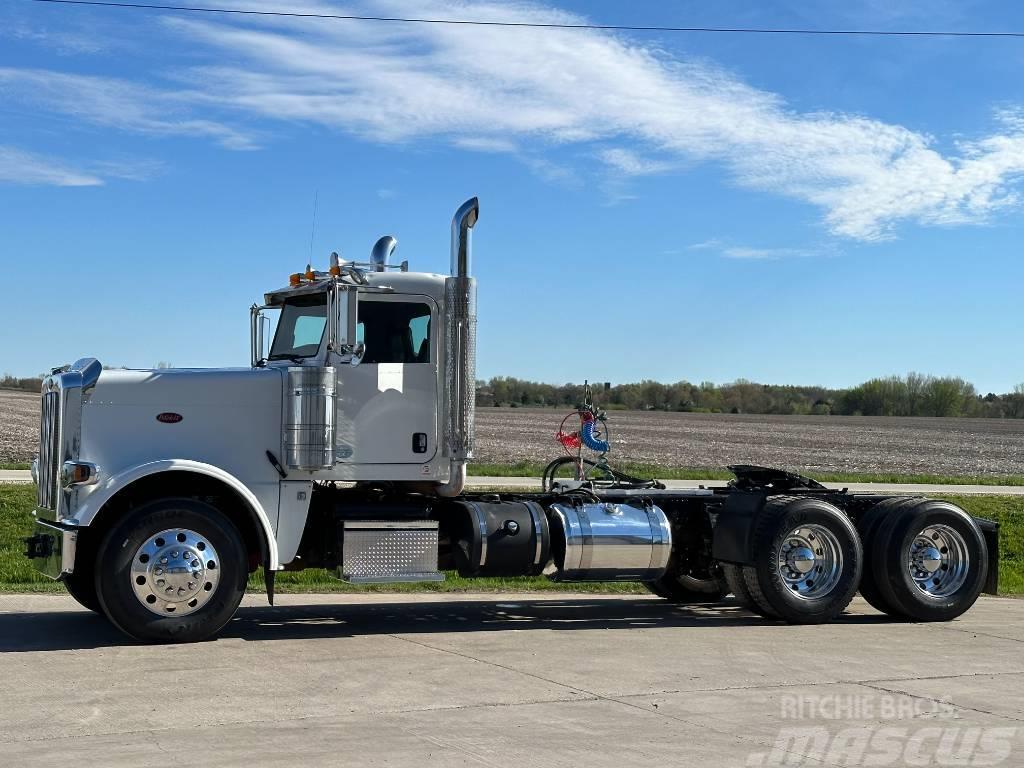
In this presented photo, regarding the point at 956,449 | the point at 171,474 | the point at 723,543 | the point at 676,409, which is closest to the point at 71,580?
the point at 171,474

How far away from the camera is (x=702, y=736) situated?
7.11m

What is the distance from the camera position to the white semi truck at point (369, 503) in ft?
32.6

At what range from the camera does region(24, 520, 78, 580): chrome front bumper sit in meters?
9.78

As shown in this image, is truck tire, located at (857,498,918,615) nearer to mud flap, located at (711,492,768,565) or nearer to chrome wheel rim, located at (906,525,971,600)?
chrome wheel rim, located at (906,525,971,600)

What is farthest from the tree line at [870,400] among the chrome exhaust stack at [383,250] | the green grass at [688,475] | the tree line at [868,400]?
the chrome exhaust stack at [383,250]

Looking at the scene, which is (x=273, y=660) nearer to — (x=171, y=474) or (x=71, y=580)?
(x=171, y=474)

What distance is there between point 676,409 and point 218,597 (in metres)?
113

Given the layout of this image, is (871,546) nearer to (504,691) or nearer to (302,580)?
(504,691)

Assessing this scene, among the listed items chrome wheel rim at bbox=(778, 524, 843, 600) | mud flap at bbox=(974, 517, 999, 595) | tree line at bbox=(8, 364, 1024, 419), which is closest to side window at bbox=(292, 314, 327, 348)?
chrome wheel rim at bbox=(778, 524, 843, 600)

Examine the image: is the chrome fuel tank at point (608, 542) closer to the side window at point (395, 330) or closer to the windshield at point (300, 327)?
the side window at point (395, 330)

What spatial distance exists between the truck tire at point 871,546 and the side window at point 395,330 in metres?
4.63

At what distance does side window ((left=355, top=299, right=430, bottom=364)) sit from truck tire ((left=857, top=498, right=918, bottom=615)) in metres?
4.63

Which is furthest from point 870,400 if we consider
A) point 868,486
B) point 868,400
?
point 868,486

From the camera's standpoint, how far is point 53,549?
1004 cm
